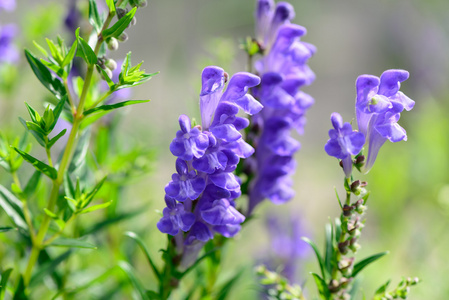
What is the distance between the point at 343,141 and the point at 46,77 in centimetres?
62

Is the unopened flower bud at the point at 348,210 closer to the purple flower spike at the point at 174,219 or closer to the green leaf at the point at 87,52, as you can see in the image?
the purple flower spike at the point at 174,219

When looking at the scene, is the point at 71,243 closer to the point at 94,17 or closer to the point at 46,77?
the point at 46,77

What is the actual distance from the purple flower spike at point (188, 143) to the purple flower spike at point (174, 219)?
0.41ft

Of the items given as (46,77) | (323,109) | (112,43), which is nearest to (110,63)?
(112,43)

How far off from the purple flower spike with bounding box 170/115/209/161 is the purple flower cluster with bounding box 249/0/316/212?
14.8 inches

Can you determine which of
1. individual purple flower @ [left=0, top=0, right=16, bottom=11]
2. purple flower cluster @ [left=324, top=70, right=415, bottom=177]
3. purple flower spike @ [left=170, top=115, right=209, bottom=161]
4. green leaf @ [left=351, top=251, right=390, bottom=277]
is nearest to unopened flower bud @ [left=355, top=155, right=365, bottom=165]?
purple flower cluster @ [left=324, top=70, right=415, bottom=177]

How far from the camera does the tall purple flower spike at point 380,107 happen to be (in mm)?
1019

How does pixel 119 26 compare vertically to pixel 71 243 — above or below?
above

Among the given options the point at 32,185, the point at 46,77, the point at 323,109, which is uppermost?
the point at 46,77

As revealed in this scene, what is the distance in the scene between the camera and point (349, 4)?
770 cm

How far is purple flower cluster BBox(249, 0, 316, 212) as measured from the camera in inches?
52.1

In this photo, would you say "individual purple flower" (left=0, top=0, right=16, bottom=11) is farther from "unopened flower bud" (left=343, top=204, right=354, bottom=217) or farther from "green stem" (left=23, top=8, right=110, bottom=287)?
→ "unopened flower bud" (left=343, top=204, right=354, bottom=217)

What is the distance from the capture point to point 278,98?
1.30 metres

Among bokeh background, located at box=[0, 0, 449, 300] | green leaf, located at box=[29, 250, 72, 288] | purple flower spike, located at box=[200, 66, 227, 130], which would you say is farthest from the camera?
bokeh background, located at box=[0, 0, 449, 300]
